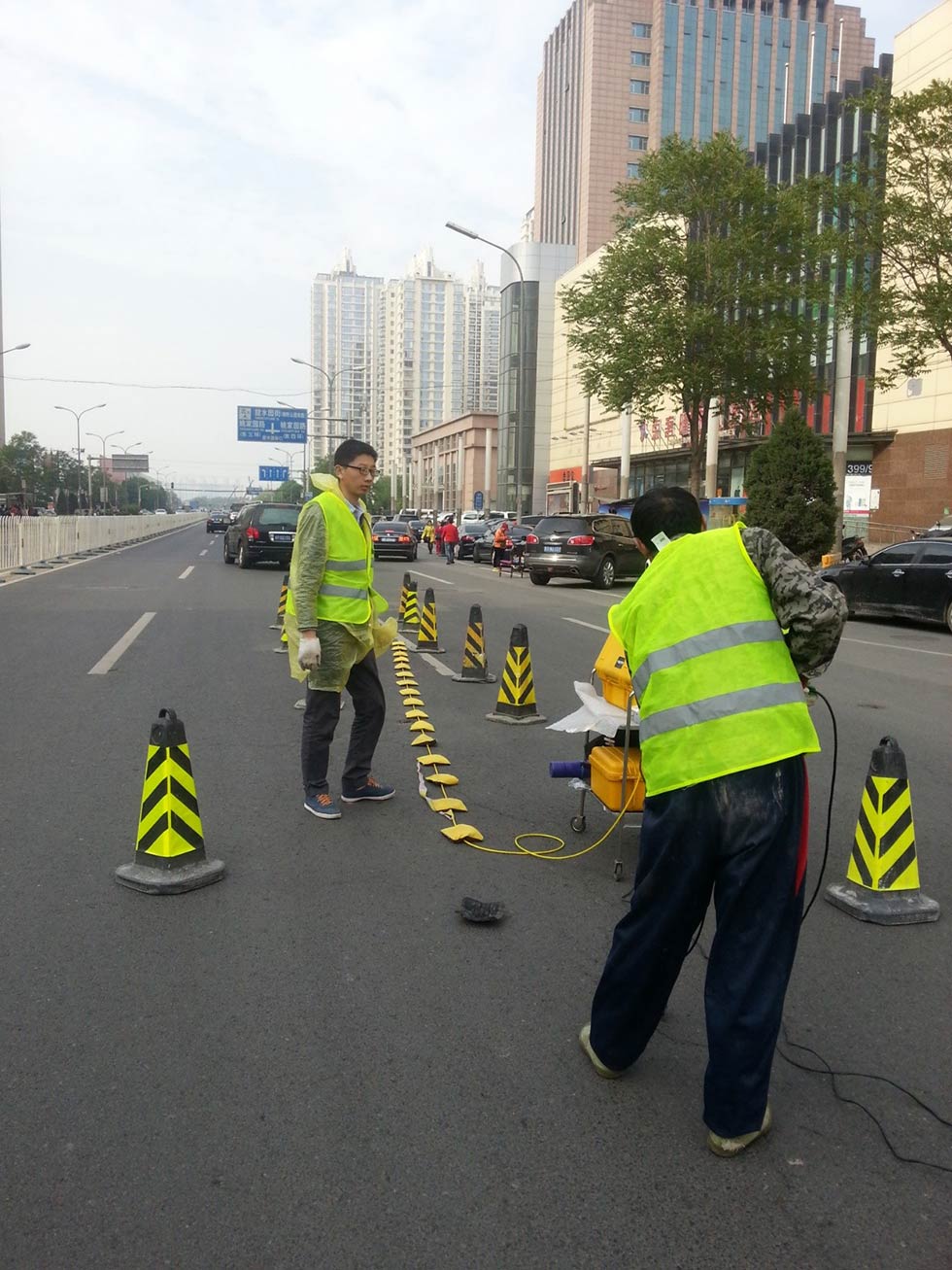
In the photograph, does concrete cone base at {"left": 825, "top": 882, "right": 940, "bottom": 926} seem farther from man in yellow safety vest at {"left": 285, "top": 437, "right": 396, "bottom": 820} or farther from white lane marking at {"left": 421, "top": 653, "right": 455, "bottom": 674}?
white lane marking at {"left": 421, "top": 653, "right": 455, "bottom": 674}

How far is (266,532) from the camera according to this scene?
2733 centimetres

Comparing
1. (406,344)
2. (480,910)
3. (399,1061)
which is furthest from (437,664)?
(406,344)

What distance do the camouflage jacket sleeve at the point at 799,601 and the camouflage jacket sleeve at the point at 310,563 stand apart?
10.2ft

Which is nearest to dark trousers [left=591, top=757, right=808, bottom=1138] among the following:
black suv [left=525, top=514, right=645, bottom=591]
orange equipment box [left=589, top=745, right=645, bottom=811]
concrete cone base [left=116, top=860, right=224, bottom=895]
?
orange equipment box [left=589, top=745, right=645, bottom=811]

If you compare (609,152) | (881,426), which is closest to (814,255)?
(881,426)

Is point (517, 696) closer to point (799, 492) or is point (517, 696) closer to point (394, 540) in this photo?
point (799, 492)

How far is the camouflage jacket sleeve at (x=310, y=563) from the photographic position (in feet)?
18.2

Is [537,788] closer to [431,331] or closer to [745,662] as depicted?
[745,662]

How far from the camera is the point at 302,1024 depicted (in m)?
3.46

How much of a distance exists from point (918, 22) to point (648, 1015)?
38.5 m

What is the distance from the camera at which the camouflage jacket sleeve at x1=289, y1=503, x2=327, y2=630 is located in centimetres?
554

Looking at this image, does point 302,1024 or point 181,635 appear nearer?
point 302,1024

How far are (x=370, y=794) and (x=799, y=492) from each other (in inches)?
996

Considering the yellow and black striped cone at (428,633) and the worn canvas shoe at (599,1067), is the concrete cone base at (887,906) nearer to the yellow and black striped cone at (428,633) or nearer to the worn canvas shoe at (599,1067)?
the worn canvas shoe at (599,1067)
